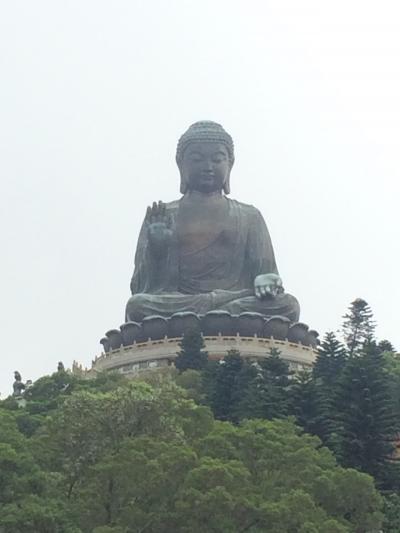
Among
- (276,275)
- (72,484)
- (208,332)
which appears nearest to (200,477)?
(72,484)

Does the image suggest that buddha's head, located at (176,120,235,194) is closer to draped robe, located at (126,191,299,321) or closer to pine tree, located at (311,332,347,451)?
draped robe, located at (126,191,299,321)

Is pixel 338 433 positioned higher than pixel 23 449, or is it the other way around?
pixel 338 433

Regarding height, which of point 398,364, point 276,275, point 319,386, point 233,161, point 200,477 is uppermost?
point 233,161

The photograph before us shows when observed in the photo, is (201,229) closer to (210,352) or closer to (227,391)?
(210,352)

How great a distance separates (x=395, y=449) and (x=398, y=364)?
8035mm

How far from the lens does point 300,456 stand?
1744cm

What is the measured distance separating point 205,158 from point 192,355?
1062cm

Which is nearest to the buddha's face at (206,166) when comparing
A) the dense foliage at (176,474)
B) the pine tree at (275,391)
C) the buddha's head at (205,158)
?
the buddha's head at (205,158)

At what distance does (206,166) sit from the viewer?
40375 mm

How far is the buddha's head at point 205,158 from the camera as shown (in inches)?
1592

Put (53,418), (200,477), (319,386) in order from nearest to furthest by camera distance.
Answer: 1. (200,477)
2. (53,418)
3. (319,386)

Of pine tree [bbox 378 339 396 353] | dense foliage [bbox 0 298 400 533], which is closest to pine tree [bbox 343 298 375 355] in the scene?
pine tree [bbox 378 339 396 353]

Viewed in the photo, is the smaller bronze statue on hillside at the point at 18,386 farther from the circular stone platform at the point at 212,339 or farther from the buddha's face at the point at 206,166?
the buddha's face at the point at 206,166

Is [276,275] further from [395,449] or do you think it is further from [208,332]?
[395,449]
